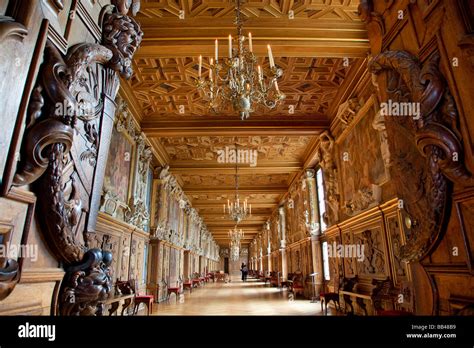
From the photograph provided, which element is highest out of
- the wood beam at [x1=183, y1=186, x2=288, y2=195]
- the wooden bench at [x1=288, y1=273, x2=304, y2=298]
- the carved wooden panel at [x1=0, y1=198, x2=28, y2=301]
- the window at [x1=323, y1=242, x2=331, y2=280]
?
the wood beam at [x1=183, y1=186, x2=288, y2=195]

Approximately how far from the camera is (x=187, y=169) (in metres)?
13.5

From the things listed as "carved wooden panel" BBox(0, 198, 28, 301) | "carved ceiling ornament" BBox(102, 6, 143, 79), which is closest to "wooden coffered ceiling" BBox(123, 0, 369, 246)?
"carved ceiling ornament" BBox(102, 6, 143, 79)

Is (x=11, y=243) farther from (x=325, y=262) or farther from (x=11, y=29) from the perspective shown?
(x=325, y=262)

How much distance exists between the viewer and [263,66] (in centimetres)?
735

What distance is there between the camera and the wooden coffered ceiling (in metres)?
5.82

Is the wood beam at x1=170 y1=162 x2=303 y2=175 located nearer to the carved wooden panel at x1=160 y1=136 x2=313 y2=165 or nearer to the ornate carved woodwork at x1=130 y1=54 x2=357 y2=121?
the carved wooden panel at x1=160 y1=136 x2=313 y2=165

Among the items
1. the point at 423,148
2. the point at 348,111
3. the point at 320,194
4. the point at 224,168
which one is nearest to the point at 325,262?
the point at 320,194

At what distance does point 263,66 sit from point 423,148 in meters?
5.73

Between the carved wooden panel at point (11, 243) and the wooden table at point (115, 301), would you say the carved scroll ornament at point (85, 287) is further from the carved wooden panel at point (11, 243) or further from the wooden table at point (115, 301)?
the wooden table at point (115, 301)

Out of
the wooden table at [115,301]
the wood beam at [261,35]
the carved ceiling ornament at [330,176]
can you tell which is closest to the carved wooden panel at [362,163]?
the carved ceiling ornament at [330,176]

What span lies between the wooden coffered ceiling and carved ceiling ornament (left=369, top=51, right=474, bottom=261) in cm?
357

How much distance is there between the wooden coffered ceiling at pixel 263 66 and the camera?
19.1 ft

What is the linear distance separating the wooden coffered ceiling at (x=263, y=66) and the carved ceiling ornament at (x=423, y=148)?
3.57 m

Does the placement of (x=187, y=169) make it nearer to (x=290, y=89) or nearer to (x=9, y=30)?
(x=290, y=89)
